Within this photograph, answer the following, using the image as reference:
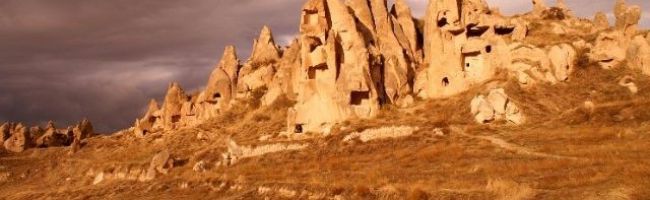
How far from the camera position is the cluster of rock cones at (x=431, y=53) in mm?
51062

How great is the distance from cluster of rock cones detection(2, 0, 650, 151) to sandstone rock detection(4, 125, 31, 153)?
4712cm

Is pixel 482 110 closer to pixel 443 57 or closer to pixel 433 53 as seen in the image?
pixel 443 57

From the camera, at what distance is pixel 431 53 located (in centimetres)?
5816

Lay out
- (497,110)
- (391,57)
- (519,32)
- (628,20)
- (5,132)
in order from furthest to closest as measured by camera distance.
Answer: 1. (5,132)
2. (391,57)
3. (519,32)
4. (628,20)
5. (497,110)

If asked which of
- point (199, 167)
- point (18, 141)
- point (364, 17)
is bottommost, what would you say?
point (199, 167)

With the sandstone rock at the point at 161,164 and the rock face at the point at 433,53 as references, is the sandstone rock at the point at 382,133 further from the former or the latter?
the sandstone rock at the point at 161,164

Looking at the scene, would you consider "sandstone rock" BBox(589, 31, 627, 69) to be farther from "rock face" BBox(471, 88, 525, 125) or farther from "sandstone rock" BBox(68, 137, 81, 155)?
"sandstone rock" BBox(68, 137, 81, 155)

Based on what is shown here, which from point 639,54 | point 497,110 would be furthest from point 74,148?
point 639,54

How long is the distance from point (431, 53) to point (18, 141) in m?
64.5

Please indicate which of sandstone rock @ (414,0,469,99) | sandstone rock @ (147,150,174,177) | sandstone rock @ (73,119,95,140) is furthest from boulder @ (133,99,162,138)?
sandstone rock @ (414,0,469,99)

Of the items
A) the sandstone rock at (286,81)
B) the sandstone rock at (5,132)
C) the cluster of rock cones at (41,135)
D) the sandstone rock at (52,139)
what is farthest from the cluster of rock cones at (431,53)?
the sandstone rock at (5,132)

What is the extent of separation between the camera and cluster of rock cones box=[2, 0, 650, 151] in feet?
168

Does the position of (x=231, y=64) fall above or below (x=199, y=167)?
above

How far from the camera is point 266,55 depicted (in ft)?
272
